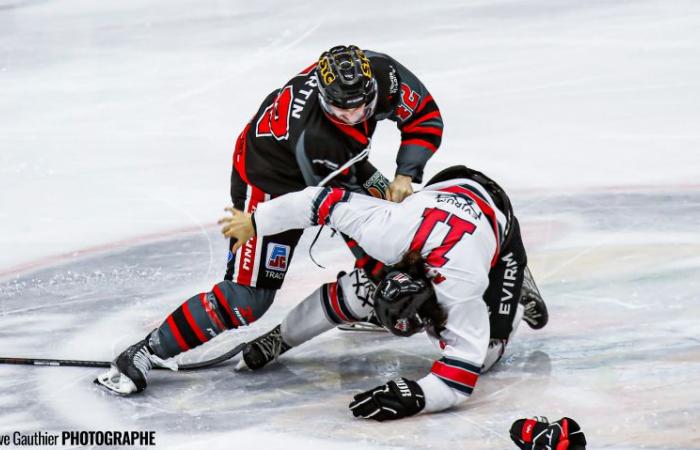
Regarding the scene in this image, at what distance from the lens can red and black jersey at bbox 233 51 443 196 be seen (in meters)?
4.68

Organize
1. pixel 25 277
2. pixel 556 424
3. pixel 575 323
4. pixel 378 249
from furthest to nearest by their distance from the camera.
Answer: pixel 25 277 < pixel 575 323 < pixel 378 249 < pixel 556 424

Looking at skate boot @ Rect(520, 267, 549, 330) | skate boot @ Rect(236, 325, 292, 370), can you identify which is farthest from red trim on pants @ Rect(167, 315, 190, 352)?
skate boot @ Rect(520, 267, 549, 330)

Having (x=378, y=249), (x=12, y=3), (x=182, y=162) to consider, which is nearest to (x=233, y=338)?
(x=378, y=249)

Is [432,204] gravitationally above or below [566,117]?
above

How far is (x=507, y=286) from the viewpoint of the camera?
4.70m

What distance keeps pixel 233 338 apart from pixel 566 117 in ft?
10.4

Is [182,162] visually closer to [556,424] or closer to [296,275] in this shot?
[296,275]

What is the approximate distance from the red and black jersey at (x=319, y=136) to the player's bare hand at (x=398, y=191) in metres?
0.11

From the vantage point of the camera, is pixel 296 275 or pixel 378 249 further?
pixel 296 275

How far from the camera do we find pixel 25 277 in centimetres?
593

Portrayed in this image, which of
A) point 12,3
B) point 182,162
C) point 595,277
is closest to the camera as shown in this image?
point 595,277

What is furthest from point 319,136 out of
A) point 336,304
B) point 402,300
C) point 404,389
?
point 404,389

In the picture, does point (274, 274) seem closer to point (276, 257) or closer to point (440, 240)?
point (276, 257)

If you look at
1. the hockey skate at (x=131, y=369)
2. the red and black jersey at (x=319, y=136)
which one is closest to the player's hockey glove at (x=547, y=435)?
the red and black jersey at (x=319, y=136)
